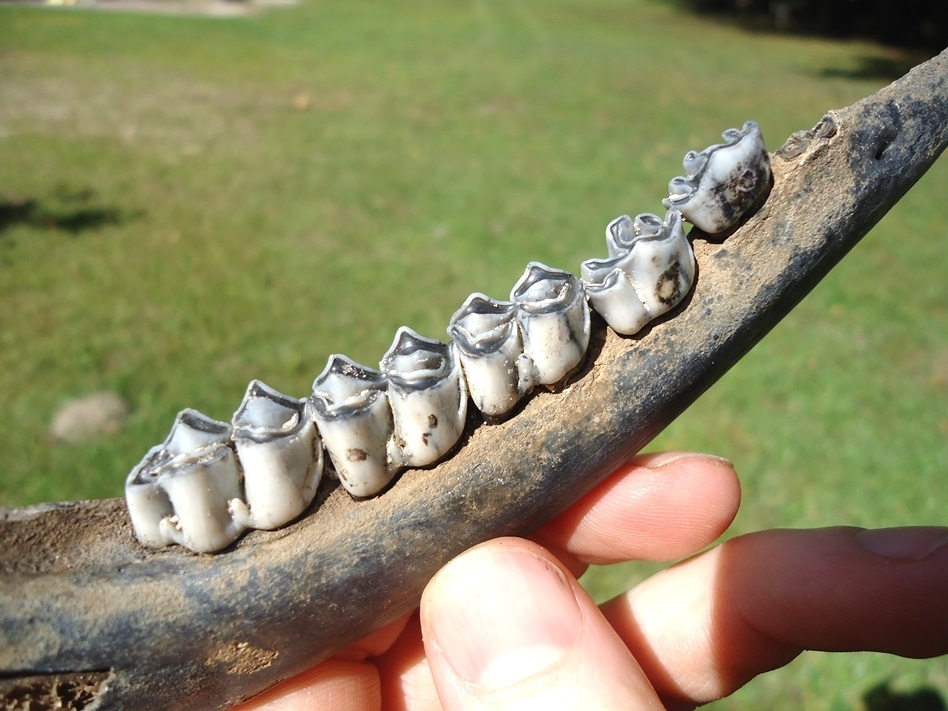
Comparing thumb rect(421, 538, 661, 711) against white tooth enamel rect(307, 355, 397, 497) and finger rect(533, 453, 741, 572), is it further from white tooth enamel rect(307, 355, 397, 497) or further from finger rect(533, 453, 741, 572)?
finger rect(533, 453, 741, 572)

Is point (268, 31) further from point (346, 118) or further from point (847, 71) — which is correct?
point (847, 71)

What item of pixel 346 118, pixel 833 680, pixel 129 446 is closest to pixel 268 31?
pixel 346 118

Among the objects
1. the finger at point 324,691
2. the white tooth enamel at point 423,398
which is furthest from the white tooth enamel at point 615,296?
the finger at point 324,691

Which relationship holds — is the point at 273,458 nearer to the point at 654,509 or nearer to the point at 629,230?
the point at 629,230

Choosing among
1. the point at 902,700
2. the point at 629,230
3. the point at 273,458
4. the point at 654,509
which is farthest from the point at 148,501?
the point at 902,700

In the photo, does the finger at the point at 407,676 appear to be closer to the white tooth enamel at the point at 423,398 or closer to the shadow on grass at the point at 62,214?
the white tooth enamel at the point at 423,398

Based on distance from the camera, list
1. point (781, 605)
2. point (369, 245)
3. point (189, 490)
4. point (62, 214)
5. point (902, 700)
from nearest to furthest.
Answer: point (189, 490) → point (781, 605) → point (902, 700) → point (369, 245) → point (62, 214)
